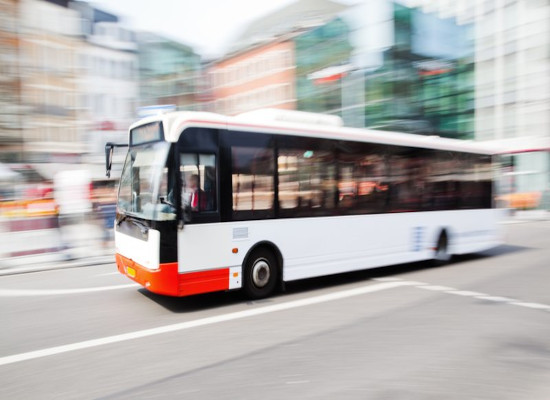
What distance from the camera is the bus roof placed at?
682 cm

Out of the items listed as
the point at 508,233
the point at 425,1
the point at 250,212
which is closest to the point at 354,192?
the point at 250,212

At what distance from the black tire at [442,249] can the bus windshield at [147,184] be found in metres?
6.65

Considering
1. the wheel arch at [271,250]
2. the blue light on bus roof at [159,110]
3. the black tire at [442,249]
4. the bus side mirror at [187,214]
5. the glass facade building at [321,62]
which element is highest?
the glass facade building at [321,62]

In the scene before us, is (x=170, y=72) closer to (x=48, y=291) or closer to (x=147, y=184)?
(x=48, y=291)

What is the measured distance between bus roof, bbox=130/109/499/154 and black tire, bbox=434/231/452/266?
79.0 inches

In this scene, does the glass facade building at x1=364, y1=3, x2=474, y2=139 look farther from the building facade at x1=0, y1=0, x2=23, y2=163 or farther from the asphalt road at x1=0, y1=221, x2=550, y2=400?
the asphalt road at x1=0, y1=221, x2=550, y2=400

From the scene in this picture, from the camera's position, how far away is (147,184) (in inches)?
270

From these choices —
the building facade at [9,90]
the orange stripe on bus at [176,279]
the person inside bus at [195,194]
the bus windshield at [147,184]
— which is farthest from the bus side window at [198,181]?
the building facade at [9,90]

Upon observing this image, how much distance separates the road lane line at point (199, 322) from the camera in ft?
17.5

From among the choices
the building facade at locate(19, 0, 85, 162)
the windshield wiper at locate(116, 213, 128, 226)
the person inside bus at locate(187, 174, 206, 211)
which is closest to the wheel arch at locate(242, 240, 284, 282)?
the person inside bus at locate(187, 174, 206, 211)

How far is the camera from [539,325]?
6340 mm

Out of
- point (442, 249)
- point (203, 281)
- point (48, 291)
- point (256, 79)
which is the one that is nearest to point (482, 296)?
point (442, 249)

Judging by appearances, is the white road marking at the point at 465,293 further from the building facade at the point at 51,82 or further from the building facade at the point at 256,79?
the building facade at the point at 256,79

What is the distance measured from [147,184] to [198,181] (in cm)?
70
